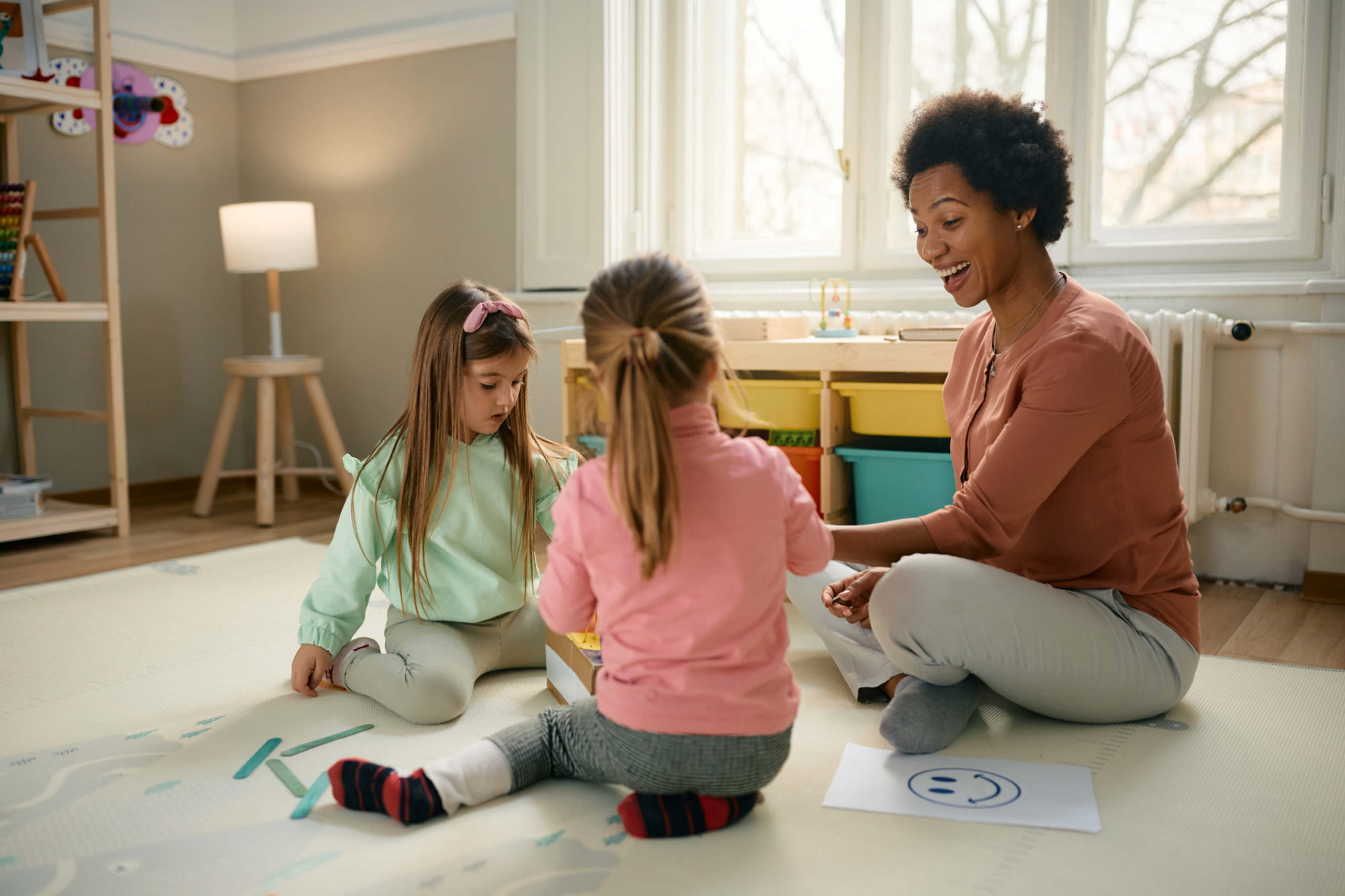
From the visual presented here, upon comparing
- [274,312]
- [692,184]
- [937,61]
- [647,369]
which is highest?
[937,61]

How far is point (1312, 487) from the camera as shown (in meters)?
2.44

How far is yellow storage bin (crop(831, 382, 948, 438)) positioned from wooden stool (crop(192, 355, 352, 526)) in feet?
5.85

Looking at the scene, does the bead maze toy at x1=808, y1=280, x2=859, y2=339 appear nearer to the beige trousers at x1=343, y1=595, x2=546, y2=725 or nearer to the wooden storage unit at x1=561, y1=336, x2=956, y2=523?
the wooden storage unit at x1=561, y1=336, x2=956, y2=523

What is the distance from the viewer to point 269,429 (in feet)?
11.2

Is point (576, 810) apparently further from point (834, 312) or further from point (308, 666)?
point (834, 312)

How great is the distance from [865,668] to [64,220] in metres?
3.18

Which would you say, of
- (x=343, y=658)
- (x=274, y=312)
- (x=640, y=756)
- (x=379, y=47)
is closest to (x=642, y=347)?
(x=640, y=756)

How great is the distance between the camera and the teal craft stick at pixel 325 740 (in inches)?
58.6

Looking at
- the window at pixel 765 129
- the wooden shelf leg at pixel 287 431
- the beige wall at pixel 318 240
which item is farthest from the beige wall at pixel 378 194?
the window at pixel 765 129

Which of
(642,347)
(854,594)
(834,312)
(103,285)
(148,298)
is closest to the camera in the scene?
(642,347)

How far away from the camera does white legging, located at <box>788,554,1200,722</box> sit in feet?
4.70

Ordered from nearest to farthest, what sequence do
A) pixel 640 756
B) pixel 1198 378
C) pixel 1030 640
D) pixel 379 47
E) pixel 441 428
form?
pixel 640 756 → pixel 1030 640 → pixel 441 428 → pixel 1198 378 → pixel 379 47

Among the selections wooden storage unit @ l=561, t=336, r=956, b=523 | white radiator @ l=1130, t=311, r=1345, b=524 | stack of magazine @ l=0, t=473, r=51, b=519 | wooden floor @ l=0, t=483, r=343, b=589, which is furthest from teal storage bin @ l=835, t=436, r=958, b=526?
stack of magazine @ l=0, t=473, r=51, b=519

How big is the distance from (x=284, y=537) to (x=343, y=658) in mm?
1521
